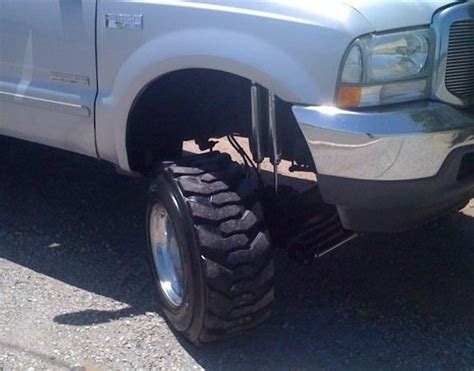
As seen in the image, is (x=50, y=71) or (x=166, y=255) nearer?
(x=166, y=255)

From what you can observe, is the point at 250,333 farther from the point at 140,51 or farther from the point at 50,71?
the point at 50,71

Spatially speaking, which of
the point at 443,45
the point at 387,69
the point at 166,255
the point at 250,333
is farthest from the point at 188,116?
the point at 443,45

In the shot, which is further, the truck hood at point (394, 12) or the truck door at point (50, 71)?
the truck door at point (50, 71)

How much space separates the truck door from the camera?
14.1ft

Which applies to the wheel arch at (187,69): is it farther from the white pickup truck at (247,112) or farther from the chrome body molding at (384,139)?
the chrome body molding at (384,139)

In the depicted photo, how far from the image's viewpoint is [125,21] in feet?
13.1

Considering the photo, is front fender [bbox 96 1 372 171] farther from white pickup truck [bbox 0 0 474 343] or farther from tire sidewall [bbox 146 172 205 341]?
tire sidewall [bbox 146 172 205 341]

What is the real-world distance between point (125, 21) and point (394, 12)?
1268 mm

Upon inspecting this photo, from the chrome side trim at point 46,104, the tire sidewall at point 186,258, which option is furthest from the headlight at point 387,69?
the chrome side trim at point 46,104

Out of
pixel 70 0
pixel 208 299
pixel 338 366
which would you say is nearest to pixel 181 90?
pixel 70 0

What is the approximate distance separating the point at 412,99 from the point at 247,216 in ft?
2.77

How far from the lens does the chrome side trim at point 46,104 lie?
4.39 m

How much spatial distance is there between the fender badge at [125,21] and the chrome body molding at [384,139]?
3.13ft

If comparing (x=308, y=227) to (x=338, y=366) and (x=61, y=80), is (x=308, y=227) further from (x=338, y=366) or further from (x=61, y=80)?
(x=61, y=80)
